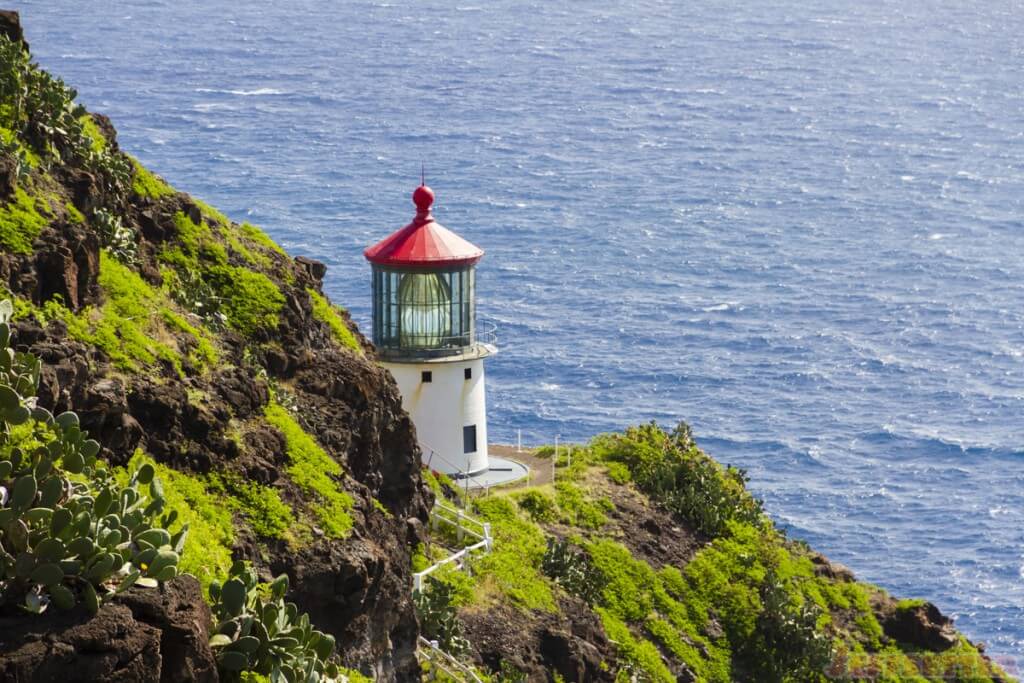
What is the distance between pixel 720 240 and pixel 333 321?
92.3 meters

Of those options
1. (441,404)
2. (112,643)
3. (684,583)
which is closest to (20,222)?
(112,643)

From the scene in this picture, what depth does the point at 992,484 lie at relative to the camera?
74875 millimetres

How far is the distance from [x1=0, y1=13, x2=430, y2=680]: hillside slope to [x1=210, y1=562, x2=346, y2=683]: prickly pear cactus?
4.01 ft

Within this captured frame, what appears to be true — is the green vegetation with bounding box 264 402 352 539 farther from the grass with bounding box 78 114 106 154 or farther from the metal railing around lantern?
the metal railing around lantern

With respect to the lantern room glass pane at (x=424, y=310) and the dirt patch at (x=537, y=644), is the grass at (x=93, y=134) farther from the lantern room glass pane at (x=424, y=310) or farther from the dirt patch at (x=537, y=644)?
the lantern room glass pane at (x=424, y=310)

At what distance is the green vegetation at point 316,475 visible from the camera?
24259mm

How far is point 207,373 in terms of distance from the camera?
80.5 feet

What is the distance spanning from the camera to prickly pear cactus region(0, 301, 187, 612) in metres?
15.5

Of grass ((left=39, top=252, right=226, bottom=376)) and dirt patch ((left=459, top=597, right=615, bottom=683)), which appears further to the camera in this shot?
dirt patch ((left=459, top=597, right=615, bottom=683))

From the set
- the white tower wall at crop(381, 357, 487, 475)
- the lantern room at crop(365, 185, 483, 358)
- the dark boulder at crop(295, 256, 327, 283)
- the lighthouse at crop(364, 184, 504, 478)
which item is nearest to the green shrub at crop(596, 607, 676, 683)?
the white tower wall at crop(381, 357, 487, 475)

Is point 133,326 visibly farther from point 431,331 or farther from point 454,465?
point 454,465

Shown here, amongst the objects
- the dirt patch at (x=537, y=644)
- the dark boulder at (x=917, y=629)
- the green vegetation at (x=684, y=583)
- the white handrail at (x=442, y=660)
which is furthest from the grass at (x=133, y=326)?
the dark boulder at (x=917, y=629)

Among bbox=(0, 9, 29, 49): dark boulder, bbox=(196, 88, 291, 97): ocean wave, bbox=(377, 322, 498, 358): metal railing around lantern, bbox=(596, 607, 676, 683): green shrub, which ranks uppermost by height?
bbox=(0, 9, 29, 49): dark boulder

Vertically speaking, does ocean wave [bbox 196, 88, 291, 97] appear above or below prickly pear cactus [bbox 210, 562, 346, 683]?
below
